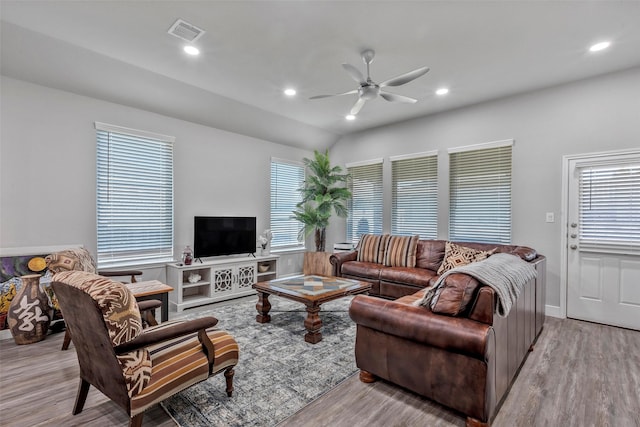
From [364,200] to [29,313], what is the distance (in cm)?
497

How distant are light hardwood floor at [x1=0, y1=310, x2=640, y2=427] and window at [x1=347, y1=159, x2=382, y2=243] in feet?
11.2

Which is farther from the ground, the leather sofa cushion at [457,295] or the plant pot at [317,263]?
the leather sofa cushion at [457,295]

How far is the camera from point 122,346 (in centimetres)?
157

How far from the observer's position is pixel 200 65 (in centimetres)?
337

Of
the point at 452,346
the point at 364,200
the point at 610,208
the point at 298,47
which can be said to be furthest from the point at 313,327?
the point at 610,208

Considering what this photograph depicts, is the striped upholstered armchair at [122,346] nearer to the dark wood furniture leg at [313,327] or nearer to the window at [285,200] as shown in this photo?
the dark wood furniture leg at [313,327]

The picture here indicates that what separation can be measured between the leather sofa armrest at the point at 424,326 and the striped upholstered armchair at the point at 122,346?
1090 millimetres

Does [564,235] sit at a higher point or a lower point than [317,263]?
higher

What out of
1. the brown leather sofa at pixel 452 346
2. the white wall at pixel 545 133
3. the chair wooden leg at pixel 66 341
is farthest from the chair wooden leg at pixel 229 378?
the white wall at pixel 545 133

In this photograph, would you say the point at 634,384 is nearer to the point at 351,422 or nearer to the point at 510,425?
the point at 510,425

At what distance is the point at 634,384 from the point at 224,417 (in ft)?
9.95

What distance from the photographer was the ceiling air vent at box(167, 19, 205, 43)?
2.62m

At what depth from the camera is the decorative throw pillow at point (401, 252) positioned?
463 cm

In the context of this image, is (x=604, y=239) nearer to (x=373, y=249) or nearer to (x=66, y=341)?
(x=373, y=249)
